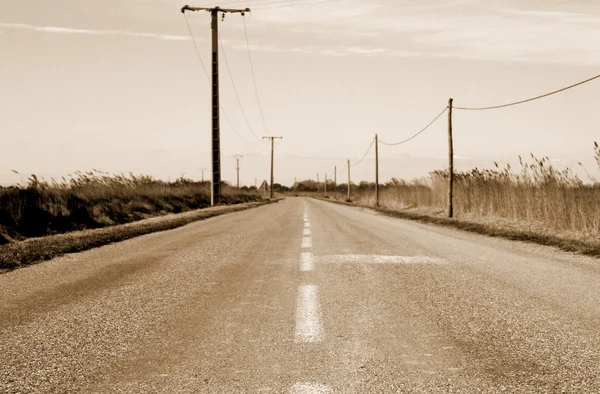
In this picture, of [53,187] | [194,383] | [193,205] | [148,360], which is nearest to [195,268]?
[148,360]

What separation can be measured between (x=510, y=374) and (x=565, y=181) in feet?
49.8

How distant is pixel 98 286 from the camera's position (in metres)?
6.27

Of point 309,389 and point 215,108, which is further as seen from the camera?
point 215,108

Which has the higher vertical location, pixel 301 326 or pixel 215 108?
pixel 215 108

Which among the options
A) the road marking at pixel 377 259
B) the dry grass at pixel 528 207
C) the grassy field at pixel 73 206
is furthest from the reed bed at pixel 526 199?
the grassy field at pixel 73 206

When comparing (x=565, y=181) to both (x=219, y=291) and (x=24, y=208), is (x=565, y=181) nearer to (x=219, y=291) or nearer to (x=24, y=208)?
(x=219, y=291)

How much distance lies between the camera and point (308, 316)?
15.4ft

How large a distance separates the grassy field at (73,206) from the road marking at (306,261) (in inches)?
317

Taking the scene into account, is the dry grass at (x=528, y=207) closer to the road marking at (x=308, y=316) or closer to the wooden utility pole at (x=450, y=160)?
the wooden utility pole at (x=450, y=160)

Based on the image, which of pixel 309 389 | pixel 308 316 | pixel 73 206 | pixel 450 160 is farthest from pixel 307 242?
pixel 450 160

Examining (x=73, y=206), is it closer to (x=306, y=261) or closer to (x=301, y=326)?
(x=306, y=261)

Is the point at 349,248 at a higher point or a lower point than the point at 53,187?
lower

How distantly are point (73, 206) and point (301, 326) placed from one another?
1449 cm

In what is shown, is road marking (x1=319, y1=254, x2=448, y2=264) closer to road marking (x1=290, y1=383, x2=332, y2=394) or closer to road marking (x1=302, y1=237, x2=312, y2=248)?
road marking (x1=302, y1=237, x2=312, y2=248)
